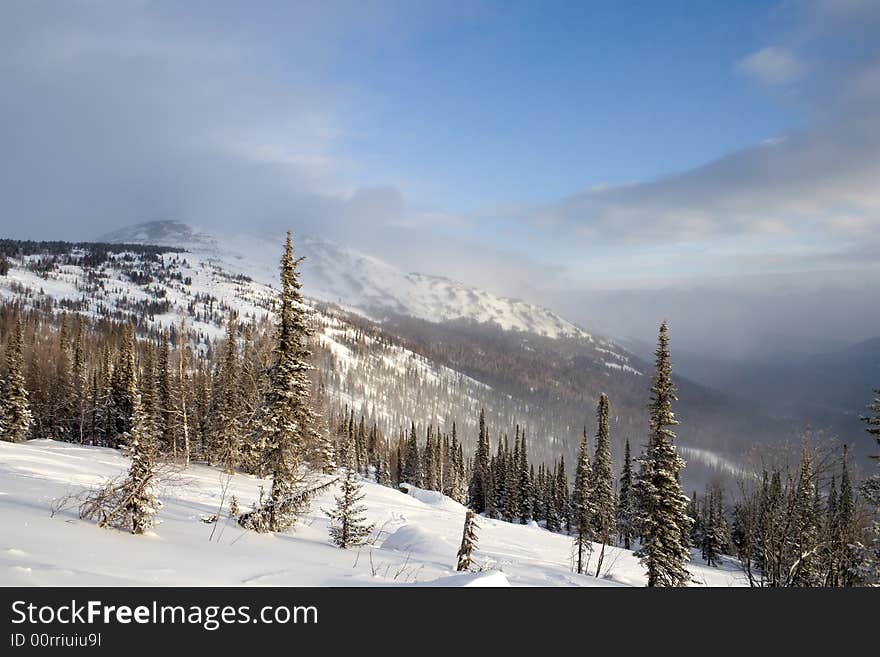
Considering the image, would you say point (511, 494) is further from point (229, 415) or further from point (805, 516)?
point (805, 516)

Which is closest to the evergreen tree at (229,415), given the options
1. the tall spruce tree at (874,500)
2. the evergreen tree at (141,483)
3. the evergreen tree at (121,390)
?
the evergreen tree at (121,390)

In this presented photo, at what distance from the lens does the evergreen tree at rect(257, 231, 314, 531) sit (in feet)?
62.0

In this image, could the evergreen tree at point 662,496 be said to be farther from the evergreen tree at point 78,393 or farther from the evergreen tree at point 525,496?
the evergreen tree at point 78,393

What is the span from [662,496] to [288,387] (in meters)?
20.5

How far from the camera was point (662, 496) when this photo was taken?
2492 cm

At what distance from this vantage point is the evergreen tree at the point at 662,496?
2456 centimetres

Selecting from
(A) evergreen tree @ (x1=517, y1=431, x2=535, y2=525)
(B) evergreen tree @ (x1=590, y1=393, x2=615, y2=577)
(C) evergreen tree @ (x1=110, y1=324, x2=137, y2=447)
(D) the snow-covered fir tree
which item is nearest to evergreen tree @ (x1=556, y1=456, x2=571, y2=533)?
(A) evergreen tree @ (x1=517, y1=431, x2=535, y2=525)
